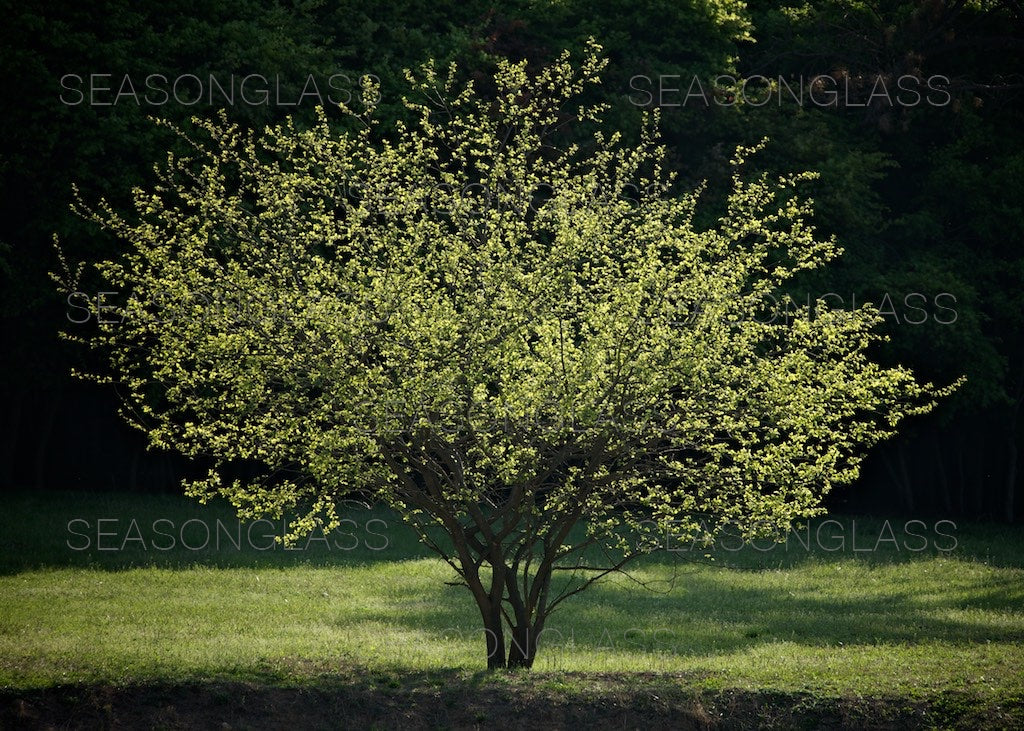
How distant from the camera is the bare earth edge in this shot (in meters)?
10.5

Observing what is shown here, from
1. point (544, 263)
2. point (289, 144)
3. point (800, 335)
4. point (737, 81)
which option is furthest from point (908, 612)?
point (737, 81)

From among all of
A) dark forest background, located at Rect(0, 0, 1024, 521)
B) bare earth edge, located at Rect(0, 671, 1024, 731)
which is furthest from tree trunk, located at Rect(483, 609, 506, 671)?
dark forest background, located at Rect(0, 0, 1024, 521)

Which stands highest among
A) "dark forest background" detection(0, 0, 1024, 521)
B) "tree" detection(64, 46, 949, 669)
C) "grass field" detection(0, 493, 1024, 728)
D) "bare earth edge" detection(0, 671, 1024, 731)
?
"dark forest background" detection(0, 0, 1024, 521)

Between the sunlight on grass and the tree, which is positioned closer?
the tree

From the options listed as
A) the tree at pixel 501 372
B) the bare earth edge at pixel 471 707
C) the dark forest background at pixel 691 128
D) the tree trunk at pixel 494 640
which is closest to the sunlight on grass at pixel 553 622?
the bare earth edge at pixel 471 707

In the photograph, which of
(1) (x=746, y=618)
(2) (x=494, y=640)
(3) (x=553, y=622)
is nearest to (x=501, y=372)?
(2) (x=494, y=640)

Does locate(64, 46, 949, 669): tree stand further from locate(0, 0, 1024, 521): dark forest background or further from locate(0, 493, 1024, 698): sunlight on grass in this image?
locate(0, 0, 1024, 521): dark forest background

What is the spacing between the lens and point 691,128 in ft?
87.5

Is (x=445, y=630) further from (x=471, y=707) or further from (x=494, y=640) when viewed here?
(x=471, y=707)

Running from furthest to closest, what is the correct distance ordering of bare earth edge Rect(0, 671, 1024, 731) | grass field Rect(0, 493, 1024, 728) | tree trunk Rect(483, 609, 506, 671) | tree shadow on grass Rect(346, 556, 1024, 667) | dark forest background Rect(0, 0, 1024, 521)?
1. dark forest background Rect(0, 0, 1024, 521)
2. tree shadow on grass Rect(346, 556, 1024, 667)
3. tree trunk Rect(483, 609, 506, 671)
4. grass field Rect(0, 493, 1024, 728)
5. bare earth edge Rect(0, 671, 1024, 731)

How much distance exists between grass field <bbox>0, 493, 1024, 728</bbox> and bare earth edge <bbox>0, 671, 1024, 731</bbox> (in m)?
0.03

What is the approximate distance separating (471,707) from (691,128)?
18.5m

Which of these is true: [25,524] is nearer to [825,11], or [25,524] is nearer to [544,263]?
[544,263]

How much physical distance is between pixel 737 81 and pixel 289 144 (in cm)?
1727
